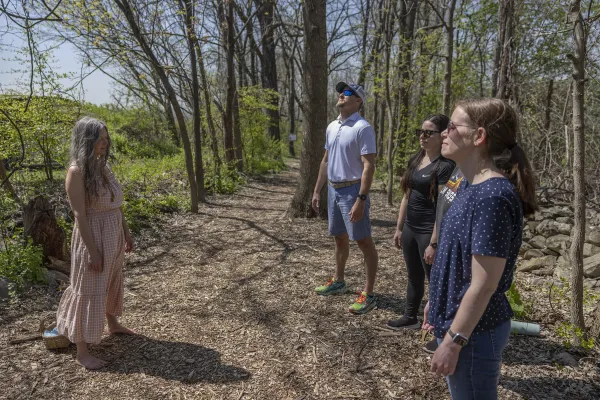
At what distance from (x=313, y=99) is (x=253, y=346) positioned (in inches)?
178

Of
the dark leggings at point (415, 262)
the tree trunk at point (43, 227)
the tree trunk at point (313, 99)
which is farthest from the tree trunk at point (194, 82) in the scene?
the dark leggings at point (415, 262)

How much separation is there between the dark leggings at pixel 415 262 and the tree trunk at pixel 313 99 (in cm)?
373

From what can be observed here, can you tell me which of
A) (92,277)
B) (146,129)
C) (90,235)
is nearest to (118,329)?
(92,277)

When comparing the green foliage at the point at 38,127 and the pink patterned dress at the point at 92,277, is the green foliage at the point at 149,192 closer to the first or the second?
the green foliage at the point at 38,127

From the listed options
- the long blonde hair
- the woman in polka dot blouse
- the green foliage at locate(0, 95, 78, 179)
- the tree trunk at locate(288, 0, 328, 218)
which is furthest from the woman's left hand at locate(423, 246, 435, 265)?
the green foliage at locate(0, 95, 78, 179)

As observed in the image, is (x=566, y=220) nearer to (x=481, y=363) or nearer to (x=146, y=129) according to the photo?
(x=481, y=363)

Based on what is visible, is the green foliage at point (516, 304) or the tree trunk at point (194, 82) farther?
the tree trunk at point (194, 82)

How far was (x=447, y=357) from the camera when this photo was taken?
141 centimetres

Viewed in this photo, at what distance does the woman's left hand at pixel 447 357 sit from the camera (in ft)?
4.59

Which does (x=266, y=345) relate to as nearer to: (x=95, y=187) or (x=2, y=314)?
(x=95, y=187)

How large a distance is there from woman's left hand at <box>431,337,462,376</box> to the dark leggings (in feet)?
5.26

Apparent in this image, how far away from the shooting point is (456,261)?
1.46m

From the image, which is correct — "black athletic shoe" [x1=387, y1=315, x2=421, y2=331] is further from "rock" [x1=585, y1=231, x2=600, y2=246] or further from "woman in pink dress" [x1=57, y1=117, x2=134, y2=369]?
"rock" [x1=585, y1=231, x2=600, y2=246]

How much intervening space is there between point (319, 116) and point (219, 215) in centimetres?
259
